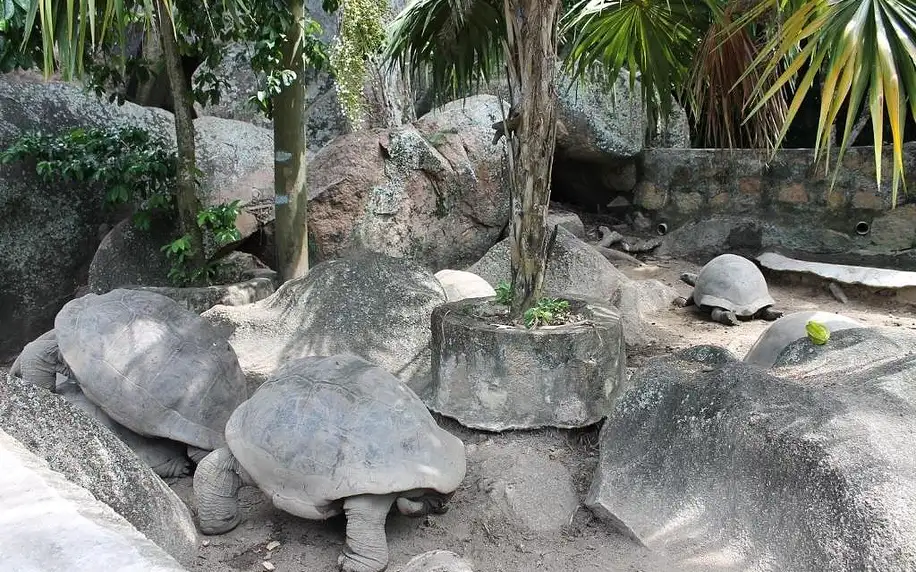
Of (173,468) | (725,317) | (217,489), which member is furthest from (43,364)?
(725,317)

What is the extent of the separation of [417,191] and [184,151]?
197 cm

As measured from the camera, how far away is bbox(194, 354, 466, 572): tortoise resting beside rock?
103 inches

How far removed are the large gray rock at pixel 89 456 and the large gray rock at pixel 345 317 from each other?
6.34 feet

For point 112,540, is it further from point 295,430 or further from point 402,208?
point 402,208

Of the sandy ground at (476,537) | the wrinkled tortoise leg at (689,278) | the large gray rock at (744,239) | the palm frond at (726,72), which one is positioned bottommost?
the sandy ground at (476,537)

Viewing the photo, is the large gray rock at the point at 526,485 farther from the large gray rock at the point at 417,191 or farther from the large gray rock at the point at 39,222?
the large gray rock at the point at 39,222

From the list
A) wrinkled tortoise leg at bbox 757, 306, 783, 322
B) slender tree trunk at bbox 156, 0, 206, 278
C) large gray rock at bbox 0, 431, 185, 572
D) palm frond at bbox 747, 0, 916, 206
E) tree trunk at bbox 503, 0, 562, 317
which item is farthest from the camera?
wrinkled tortoise leg at bbox 757, 306, 783, 322

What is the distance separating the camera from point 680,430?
9.14 ft

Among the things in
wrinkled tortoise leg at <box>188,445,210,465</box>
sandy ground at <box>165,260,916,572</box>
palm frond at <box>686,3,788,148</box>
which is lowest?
sandy ground at <box>165,260,916,572</box>

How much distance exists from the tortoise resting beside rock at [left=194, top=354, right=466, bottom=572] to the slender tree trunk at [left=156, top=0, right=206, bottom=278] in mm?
2561

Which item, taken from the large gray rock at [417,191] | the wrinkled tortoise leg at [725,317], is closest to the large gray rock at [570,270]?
the large gray rock at [417,191]

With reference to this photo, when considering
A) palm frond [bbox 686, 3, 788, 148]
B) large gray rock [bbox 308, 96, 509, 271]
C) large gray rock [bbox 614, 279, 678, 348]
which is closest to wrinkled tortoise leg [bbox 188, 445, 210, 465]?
large gray rock [bbox 308, 96, 509, 271]

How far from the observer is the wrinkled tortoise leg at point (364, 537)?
8.58 ft

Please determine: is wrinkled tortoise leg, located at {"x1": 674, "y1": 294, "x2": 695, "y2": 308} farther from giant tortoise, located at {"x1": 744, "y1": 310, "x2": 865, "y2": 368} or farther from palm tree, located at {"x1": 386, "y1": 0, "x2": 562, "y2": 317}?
palm tree, located at {"x1": 386, "y1": 0, "x2": 562, "y2": 317}
